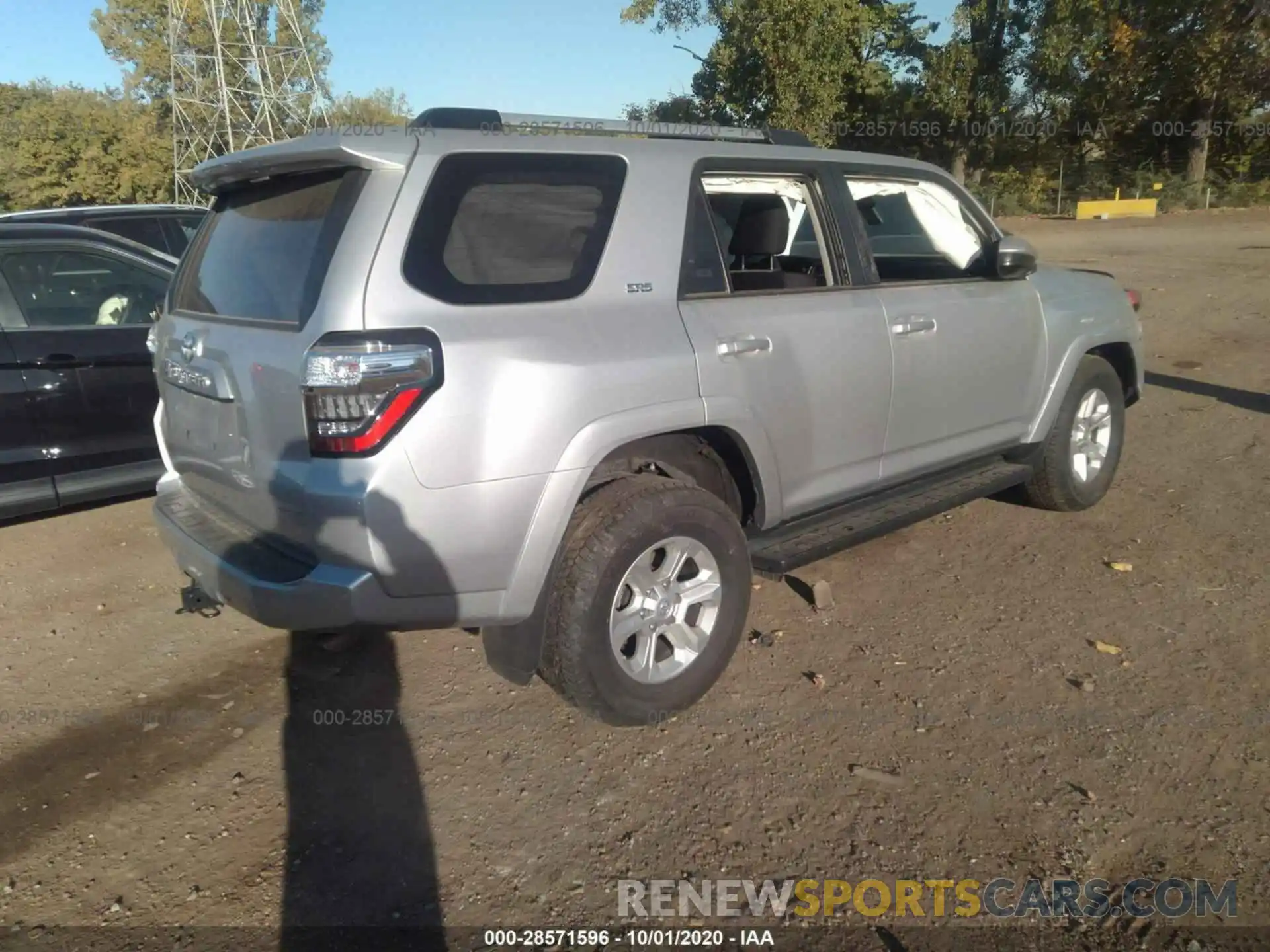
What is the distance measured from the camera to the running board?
12.3 feet

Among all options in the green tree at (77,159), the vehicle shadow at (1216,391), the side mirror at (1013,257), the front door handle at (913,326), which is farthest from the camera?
the green tree at (77,159)

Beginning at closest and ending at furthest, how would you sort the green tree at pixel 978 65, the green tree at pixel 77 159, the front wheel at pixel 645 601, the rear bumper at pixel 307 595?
the rear bumper at pixel 307 595, the front wheel at pixel 645 601, the green tree at pixel 978 65, the green tree at pixel 77 159

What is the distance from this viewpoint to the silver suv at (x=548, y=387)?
2.79 m

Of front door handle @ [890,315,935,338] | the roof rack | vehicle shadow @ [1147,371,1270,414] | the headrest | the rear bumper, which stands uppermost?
the roof rack

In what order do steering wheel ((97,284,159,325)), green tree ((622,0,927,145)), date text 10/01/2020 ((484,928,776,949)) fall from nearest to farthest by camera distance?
date text 10/01/2020 ((484,928,776,949)) < steering wheel ((97,284,159,325)) < green tree ((622,0,927,145))

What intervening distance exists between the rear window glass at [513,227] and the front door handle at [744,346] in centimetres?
55

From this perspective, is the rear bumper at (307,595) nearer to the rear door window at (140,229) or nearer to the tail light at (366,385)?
the tail light at (366,385)

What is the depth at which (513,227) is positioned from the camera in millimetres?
3062

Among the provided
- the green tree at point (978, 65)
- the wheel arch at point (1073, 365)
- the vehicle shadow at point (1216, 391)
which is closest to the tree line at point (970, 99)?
the green tree at point (978, 65)

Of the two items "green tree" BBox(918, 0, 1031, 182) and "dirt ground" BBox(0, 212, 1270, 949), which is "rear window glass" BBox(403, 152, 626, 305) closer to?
"dirt ground" BBox(0, 212, 1270, 949)

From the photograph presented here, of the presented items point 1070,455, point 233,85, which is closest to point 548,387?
point 1070,455

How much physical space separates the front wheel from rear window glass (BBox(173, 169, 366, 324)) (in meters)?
1.11

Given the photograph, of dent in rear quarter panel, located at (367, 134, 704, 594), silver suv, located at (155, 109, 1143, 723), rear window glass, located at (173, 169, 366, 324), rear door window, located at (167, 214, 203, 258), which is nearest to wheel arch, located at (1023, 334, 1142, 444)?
silver suv, located at (155, 109, 1143, 723)

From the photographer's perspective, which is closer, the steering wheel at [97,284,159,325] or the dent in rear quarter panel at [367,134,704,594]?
the dent in rear quarter panel at [367,134,704,594]
